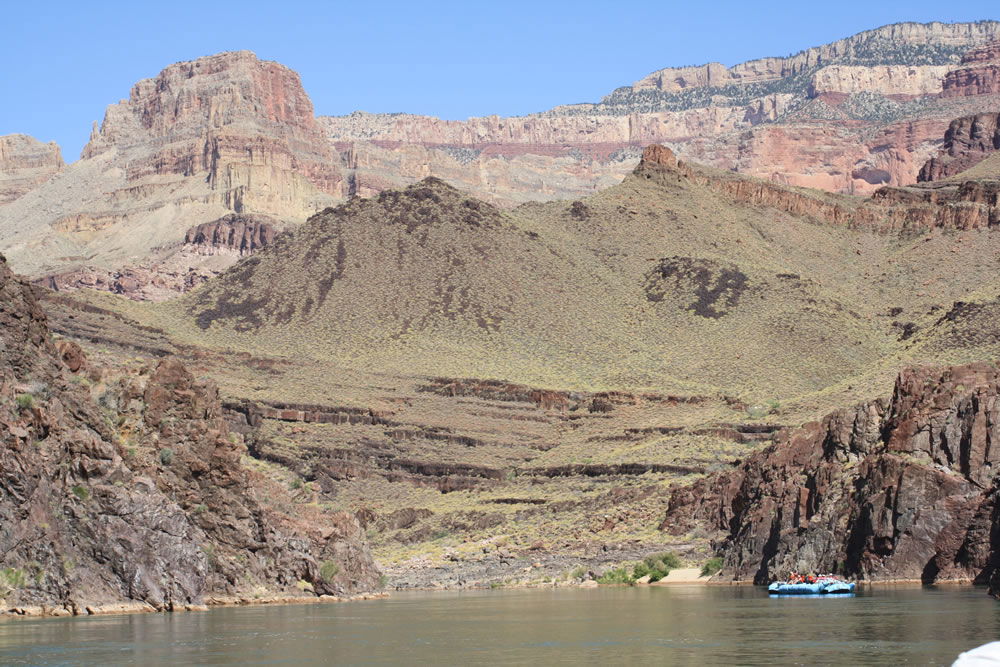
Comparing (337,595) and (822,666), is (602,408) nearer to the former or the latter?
(337,595)

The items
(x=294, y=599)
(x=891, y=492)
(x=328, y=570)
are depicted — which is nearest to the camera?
(x=294, y=599)

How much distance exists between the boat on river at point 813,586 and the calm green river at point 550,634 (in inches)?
63.0

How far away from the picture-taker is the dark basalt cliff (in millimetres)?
65812

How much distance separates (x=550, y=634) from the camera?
66.2 m

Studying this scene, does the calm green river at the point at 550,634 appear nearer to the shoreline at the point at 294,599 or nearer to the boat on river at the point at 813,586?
the shoreline at the point at 294,599

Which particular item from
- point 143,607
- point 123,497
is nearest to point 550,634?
point 143,607

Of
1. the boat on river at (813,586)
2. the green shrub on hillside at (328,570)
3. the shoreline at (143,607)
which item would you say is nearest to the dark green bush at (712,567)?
the boat on river at (813,586)

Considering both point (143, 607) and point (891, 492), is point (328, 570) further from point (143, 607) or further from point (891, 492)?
point (891, 492)

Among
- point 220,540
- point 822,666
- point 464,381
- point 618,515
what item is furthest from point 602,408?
point 822,666

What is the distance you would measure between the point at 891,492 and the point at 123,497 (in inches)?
1378

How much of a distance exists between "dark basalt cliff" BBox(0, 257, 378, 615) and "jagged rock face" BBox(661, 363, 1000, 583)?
24.1 m

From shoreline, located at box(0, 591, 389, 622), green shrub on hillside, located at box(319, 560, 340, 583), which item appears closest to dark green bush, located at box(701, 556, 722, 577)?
green shrub on hillside, located at box(319, 560, 340, 583)

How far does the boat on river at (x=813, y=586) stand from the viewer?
267 ft

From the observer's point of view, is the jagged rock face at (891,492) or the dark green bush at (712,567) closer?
the jagged rock face at (891,492)
